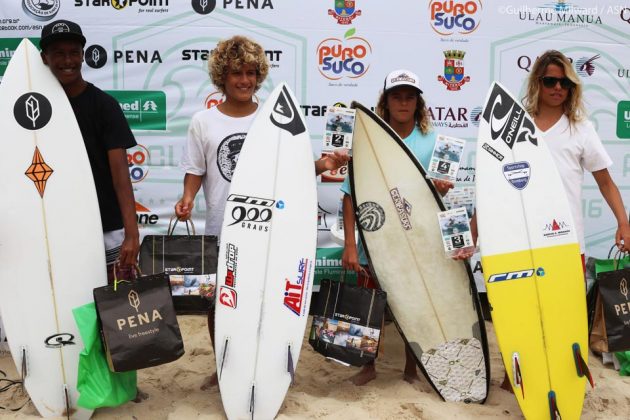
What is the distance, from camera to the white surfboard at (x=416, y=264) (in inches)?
118

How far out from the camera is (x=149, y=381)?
3113 mm

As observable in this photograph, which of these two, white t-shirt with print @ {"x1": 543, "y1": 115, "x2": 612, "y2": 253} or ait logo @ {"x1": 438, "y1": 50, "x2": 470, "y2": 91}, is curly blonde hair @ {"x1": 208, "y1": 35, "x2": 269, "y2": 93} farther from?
ait logo @ {"x1": 438, "y1": 50, "x2": 470, "y2": 91}

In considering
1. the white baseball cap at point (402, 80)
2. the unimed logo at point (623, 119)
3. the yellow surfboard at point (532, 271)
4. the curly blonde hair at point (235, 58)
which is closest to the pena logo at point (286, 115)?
the curly blonde hair at point (235, 58)

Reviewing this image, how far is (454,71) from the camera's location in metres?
4.08

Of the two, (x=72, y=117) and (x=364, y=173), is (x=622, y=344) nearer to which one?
(x=364, y=173)

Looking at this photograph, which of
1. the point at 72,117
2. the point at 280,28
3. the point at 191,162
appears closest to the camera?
the point at 72,117

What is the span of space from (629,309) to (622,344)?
0.15m

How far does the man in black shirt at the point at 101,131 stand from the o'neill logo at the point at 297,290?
68 cm

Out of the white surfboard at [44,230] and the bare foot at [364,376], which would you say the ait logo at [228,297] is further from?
the bare foot at [364,376]

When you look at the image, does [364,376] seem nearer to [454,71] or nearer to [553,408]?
[553,408]

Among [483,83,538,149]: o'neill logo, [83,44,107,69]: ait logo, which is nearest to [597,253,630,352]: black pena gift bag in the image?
[483,83,538,149]: o'neill logo

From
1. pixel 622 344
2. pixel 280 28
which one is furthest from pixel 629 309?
pixel 280 28

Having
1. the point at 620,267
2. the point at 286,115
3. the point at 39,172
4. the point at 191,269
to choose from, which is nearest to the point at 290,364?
the point at 191,269

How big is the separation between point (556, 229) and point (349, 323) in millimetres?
1007
